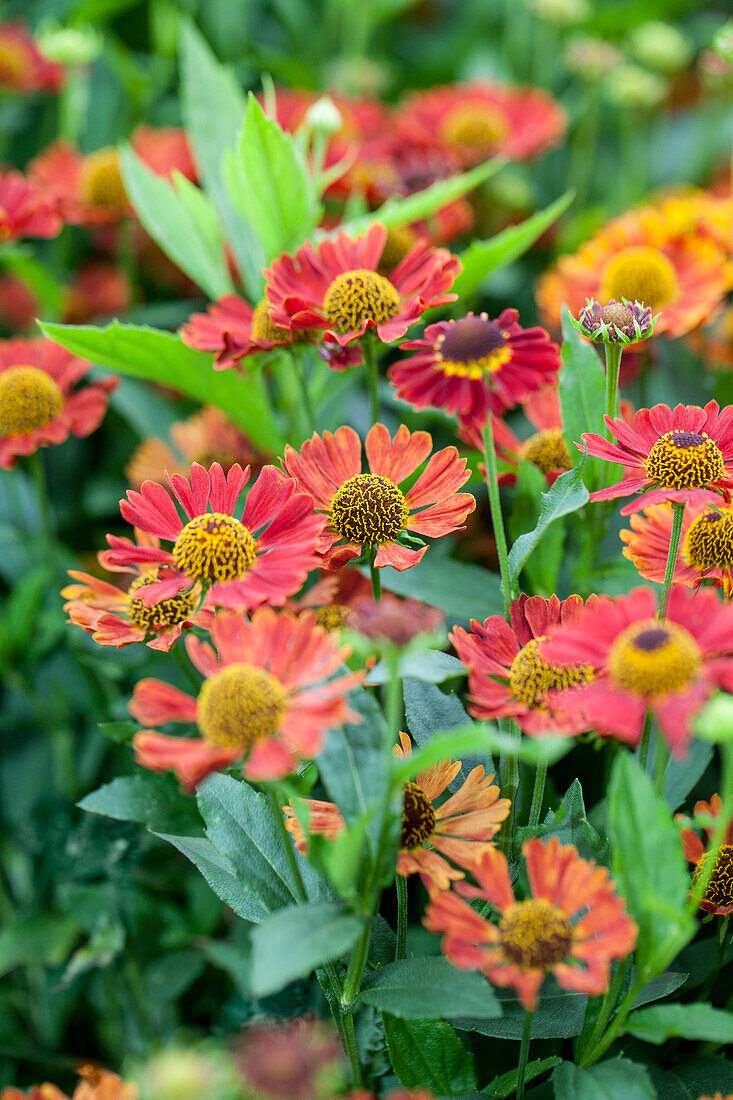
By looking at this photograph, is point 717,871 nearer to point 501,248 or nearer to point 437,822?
point 437,822

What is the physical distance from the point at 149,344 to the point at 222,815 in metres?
0.37

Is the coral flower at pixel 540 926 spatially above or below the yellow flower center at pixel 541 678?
below

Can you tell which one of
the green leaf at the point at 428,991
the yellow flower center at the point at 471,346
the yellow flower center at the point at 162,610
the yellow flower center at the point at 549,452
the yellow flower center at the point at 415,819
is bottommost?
the green leaf at the point at 428,991

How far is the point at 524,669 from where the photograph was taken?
0.53 meters

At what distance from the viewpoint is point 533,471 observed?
0.69 meters

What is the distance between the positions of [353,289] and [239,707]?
34 centimetres

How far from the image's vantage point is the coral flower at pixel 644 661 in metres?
0.42

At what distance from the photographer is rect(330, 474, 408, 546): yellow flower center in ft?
2.01

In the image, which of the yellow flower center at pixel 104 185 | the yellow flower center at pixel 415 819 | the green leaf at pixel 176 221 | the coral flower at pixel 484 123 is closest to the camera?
the yellow flower center at pixel 415 819

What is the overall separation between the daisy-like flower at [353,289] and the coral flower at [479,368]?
0.03 m

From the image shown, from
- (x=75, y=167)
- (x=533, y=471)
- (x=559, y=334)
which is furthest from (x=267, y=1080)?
(x=75, y=167)

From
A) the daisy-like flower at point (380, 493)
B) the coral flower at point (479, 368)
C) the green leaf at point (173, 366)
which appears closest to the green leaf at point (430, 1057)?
the daisy-like flower at point (380, 493)

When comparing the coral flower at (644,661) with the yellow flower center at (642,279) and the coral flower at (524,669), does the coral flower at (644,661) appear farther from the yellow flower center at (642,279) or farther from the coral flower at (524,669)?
the yellow flower center at (642,279)

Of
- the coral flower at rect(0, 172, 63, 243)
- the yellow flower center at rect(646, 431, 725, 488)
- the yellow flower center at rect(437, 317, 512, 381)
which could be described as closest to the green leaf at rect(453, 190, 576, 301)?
the yellow flower center at rect(437, 317, 512, 381)
